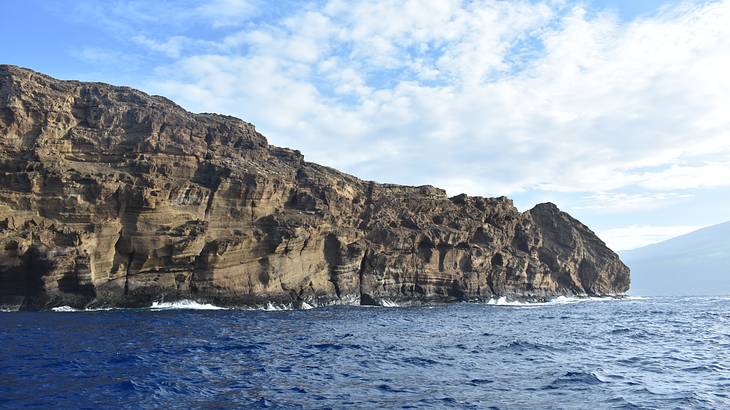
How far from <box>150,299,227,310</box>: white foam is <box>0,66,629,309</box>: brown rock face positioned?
0.88 m

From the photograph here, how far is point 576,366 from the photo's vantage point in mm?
26297

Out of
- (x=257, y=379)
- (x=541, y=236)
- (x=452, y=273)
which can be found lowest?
(x=257, y=379)

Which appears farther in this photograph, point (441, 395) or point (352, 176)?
point (352, 176)

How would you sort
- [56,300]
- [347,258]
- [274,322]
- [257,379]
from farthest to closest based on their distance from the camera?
[347,258] → [56,300] → [274,322] → [257,379]

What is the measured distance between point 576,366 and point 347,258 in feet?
166

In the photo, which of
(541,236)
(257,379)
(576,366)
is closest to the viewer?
(257,379)

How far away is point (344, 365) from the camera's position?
26.2 m

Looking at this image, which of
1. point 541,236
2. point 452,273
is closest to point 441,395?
point 452,273

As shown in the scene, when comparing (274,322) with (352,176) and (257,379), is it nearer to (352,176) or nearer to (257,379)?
(257,379)

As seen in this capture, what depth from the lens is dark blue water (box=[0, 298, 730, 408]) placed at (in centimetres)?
1934

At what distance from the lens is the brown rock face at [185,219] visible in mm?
53094

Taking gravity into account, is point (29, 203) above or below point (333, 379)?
above

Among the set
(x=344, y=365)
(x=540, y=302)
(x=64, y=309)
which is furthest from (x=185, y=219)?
(x=540, y=302)

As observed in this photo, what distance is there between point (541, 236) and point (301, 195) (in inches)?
2242
